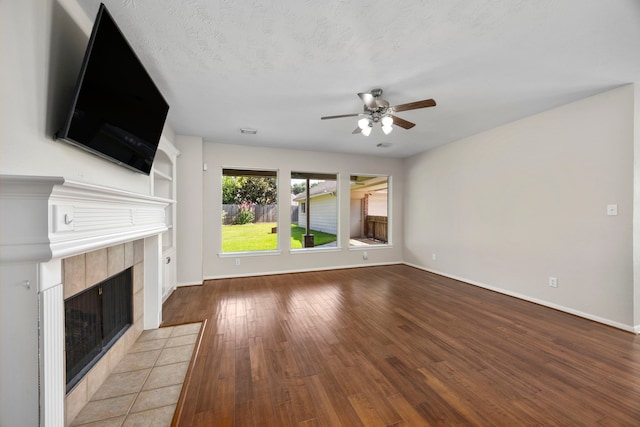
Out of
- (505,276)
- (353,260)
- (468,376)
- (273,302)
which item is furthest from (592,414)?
(353,260)

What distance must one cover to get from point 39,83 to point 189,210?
3213mm

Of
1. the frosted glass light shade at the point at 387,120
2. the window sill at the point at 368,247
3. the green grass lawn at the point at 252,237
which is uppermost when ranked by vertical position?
the frosted glass light shade at the point at 387,120

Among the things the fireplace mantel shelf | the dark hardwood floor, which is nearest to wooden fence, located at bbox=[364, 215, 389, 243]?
the dark hardwood floor

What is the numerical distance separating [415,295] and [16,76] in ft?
14.0

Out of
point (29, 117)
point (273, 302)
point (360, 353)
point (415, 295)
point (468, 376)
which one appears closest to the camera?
point (29, 117)

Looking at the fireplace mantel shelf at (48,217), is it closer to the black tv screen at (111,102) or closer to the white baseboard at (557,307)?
the black tv screen at (111,102)

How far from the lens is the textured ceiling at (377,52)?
1652 mm

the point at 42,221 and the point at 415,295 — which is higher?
the point at 42,221

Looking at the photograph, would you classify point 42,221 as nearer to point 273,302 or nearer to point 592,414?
point 273,302

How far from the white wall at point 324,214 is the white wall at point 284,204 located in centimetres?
23

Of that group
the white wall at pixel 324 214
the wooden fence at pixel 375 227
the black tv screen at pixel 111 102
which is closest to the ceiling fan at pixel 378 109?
the black tv screen at pixel 111 102

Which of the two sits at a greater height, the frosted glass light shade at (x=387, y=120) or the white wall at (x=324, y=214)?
A: the frosted glass light shade at (x=387, y=120)

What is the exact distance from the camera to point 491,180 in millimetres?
4020

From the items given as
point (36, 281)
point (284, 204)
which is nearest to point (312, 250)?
point (284, 204)
